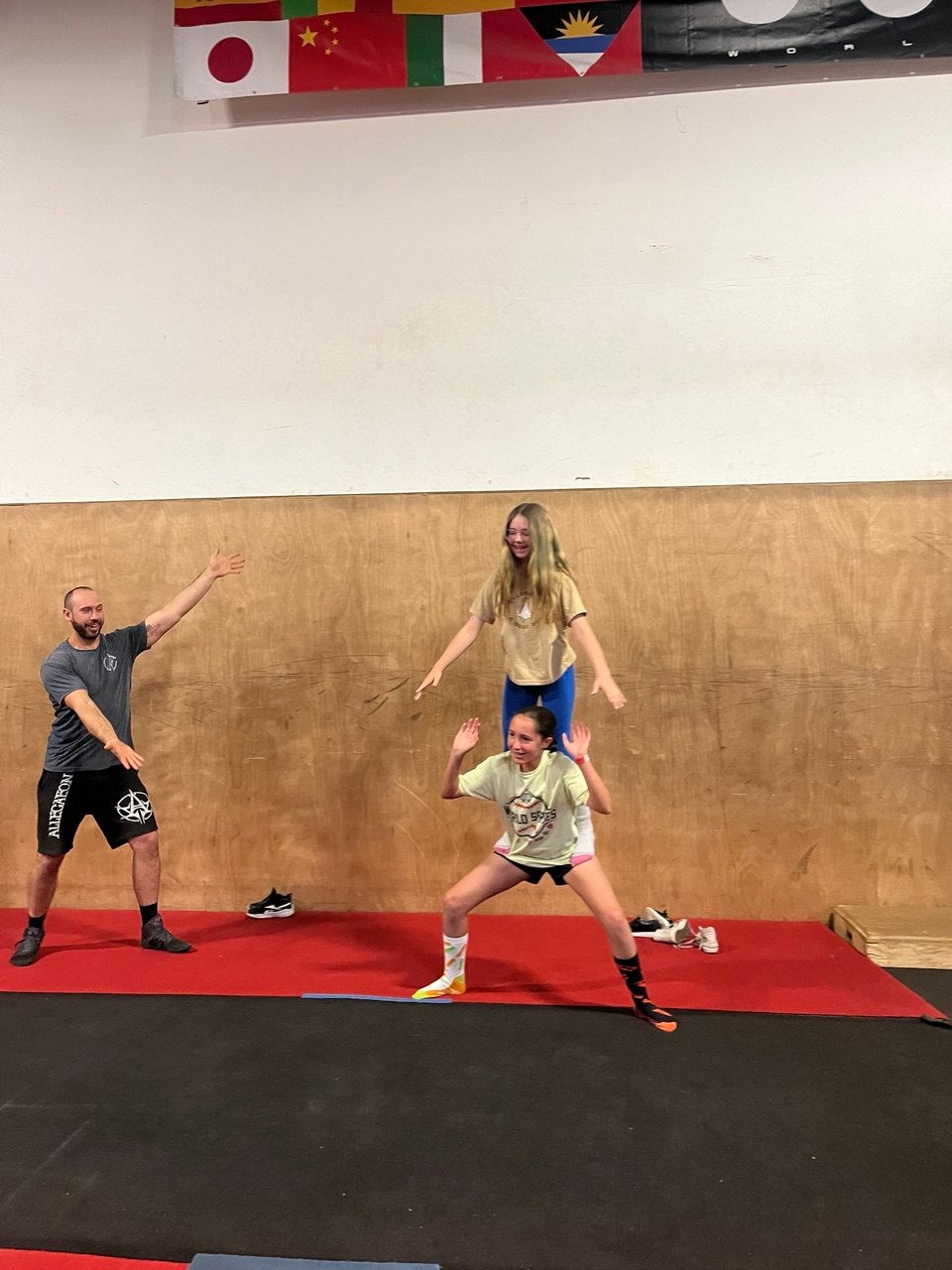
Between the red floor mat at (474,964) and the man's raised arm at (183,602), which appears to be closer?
the red floor mat at (474,964)

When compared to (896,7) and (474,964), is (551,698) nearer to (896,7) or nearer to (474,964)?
(474,964)

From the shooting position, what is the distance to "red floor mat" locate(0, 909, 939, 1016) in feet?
12.6

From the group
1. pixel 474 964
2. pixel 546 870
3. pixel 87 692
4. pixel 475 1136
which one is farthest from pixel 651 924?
pixel 87 692

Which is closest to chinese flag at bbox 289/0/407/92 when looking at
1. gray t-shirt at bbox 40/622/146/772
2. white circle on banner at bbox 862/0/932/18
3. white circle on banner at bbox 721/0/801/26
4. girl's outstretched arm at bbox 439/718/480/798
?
white circle on banner at bbox 721/0/801/26

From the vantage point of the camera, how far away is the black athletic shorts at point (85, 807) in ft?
14.4

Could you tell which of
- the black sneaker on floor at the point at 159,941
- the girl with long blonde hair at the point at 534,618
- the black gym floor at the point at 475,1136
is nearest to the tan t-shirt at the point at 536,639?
the girl with long blonde hair at the point at 534,618

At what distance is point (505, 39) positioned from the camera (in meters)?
4.92

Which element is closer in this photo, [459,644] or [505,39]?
[459,644]

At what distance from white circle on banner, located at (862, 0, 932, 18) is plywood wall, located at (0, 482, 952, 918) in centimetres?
237

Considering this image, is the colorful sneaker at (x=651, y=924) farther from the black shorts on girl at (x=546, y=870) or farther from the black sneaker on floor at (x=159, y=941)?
the black sneaker on floor at (x=159, y=941)

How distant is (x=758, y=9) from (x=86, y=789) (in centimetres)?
514

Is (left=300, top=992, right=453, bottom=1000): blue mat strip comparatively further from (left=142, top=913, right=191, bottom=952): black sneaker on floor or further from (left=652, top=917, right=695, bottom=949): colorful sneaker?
(left=652, top=917, right=695, bottom=949): colorful sneaker

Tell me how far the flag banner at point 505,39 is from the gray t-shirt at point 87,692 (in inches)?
122

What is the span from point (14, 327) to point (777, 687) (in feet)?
15.1
